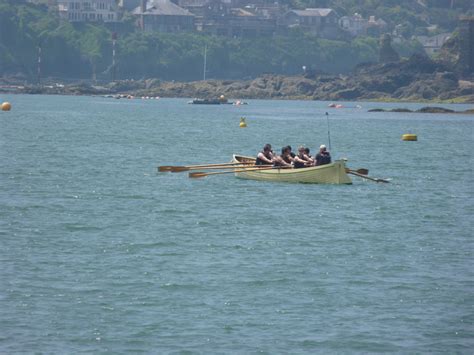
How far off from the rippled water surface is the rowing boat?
0.40 meters

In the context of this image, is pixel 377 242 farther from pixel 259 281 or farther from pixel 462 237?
pixel 259 281

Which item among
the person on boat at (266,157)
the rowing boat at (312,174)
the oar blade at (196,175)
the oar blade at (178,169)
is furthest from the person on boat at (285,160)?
the oar blade at (178,169)

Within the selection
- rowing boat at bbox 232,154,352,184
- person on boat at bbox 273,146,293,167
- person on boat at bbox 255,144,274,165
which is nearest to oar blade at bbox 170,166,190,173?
rowing boat at bbox 232,154,352,184

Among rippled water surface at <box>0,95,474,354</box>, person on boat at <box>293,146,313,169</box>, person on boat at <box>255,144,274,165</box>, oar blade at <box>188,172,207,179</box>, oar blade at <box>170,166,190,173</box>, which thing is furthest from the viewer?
oar blade at <box>170,166,190,173</box>

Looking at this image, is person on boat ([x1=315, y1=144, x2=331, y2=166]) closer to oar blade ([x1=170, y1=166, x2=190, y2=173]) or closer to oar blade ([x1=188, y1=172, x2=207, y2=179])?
oar blade ([x1=188, y1=172, x2=207, y2=179])

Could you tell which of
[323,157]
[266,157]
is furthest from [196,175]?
[323,157]

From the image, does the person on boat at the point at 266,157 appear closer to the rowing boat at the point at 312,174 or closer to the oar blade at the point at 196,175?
the rowing boat at the point at 312,174

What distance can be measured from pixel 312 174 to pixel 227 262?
1918 centimetres

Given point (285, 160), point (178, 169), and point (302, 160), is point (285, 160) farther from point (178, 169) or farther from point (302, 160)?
point (178, 169)

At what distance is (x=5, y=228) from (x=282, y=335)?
1556cm

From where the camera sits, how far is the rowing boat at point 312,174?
5338cm

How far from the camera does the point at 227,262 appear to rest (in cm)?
3497

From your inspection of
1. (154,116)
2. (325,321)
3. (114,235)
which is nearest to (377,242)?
(114,235)

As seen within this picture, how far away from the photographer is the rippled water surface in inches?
1078
